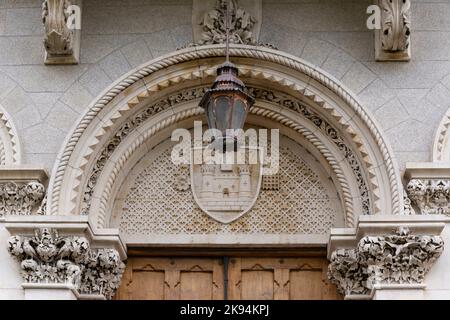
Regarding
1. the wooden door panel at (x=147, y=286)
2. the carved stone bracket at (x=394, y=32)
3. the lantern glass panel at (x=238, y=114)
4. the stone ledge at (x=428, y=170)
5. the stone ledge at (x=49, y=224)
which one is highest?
the carved stone bracket at (x=394, y=32)

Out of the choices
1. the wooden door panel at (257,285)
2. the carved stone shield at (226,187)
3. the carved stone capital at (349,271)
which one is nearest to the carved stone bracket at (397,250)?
the carved stone capital at (349,271)

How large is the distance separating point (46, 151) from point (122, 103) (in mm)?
967

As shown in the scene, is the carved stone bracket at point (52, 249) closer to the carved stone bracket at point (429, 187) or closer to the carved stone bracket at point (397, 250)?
the carved stone bracket at point (397, 250)

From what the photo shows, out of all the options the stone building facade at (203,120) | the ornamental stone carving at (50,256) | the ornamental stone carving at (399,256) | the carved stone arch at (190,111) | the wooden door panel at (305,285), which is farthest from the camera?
the wooden door panel at (305,285)

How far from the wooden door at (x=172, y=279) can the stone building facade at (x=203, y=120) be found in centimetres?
2

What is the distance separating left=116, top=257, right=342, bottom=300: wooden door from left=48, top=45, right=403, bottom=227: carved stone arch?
0.92m

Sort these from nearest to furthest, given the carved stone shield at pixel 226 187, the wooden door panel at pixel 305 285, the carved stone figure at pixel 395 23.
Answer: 1. the carved stone figure at pixel 395 23
2. the wooden door panel at pixel 305 285
3. the carved stone shield at pixel 226 187

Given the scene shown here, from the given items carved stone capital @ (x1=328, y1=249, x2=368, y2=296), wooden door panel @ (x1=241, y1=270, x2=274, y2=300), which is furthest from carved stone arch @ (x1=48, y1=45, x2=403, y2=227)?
wooden door panel @ (x1=241, y1=270, x2=274, y2=300)

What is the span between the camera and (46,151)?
513 inches

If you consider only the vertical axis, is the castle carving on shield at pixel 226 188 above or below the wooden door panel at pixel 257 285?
above

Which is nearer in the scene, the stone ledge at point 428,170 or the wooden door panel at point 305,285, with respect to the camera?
the stone ledge at point 428,170

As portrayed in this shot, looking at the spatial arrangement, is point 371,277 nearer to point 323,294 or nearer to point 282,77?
point 323,294

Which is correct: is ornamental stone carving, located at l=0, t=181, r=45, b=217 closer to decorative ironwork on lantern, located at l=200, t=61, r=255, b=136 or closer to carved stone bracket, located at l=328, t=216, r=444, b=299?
decorative ironwork on lantern, located at l=200, t=61, r=255, b=136

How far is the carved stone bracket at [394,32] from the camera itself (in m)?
12.9
